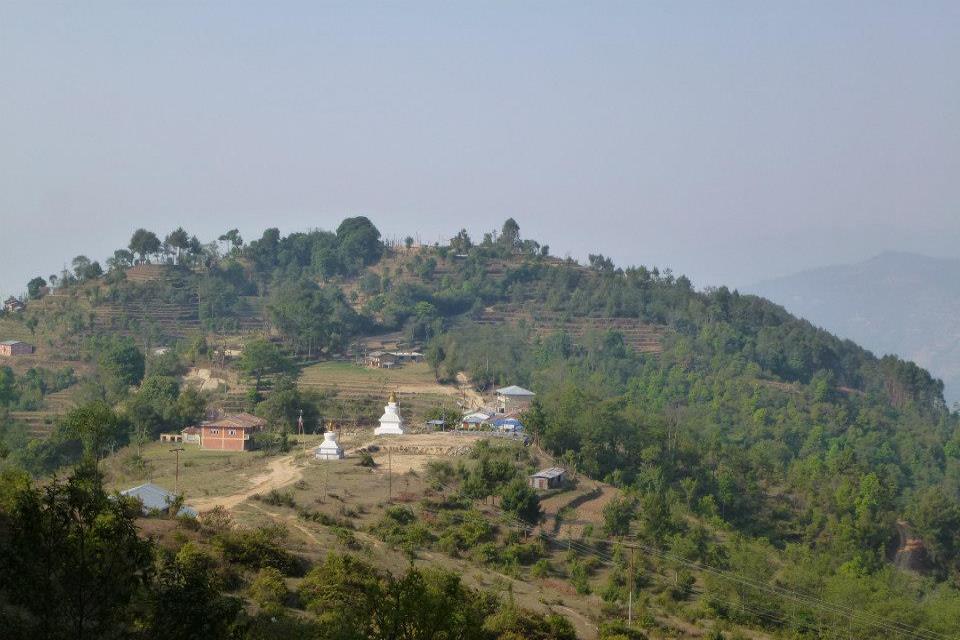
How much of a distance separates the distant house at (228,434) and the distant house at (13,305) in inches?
1279

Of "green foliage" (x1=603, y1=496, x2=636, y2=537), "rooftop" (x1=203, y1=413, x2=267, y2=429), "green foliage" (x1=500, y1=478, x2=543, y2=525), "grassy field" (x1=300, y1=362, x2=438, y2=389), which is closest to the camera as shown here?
"green foliage" (x1=500, y1=478, x2=543, y2=525)

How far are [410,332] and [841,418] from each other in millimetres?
23690

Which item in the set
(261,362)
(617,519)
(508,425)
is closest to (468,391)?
(261,362)

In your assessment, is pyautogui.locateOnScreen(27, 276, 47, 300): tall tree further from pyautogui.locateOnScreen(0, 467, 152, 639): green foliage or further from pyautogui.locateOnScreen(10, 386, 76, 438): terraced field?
pyautogui.locateOnScreen(0, 467, 152, 639): green foliage

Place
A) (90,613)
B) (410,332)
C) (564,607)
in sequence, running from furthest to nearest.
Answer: (410,332)
(564,607)
(90,613)

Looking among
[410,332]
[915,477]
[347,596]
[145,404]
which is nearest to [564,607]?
[347,596]

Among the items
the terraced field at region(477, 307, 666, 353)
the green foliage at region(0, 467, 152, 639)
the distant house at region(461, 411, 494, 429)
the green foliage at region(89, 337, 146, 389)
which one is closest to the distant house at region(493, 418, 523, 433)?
the distant house at region(461, 411, 494, 429)

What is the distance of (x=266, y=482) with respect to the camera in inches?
1166

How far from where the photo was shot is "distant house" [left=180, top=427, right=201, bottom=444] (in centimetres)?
3844

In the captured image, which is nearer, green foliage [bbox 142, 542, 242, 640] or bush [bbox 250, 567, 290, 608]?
green foliage [bbox 142, 542, 242, 640]

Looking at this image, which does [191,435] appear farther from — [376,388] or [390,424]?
[376,388]

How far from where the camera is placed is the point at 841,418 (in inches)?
2270

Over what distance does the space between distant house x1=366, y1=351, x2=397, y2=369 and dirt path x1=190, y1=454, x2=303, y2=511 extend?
865 inches

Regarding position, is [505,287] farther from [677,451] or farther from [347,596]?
[347,596]
